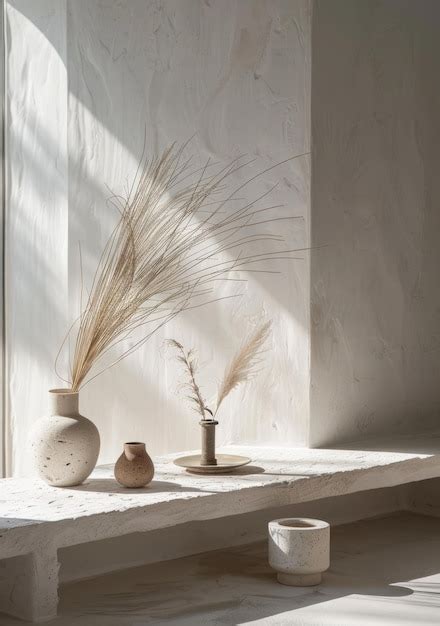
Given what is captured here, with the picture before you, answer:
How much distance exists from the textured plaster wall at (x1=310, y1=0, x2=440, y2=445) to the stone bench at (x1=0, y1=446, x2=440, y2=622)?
32 cm

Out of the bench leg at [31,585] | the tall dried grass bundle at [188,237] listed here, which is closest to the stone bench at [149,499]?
the bench leg at [31,585]

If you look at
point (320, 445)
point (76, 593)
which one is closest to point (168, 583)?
point (76, 593)

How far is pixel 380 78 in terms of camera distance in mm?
3529

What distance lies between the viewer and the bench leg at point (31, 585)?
2.43 meters

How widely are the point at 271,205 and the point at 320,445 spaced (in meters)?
0.85

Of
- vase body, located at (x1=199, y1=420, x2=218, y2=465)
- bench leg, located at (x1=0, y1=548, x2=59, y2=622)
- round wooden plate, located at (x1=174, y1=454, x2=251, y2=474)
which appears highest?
vase body, located at (x1=199, y1=420, x2=218, y2=465)

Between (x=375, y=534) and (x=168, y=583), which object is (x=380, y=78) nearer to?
(x=375, y=534)

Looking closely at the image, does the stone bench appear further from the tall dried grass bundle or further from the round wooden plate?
the tall dried grass bundle

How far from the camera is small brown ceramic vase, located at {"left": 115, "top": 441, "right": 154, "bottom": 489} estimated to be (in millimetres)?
2744

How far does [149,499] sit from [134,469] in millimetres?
147

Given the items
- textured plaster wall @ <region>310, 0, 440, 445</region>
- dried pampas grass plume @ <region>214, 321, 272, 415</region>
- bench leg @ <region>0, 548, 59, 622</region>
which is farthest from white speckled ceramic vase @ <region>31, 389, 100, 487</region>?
textured plaster wall @ <region>310, 0, 440, 445</region>

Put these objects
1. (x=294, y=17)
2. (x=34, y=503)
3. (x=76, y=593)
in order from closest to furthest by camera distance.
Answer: (x=34, y=503) < (x=76, y=593) < (x=294, y=17)

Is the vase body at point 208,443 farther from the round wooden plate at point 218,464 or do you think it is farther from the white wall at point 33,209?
the white wall at point 33,209

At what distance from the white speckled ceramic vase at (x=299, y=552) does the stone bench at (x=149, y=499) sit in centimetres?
13
